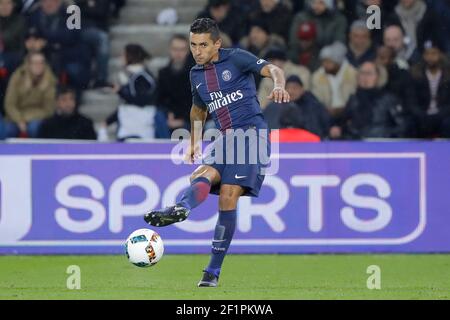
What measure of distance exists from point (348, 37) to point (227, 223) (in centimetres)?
623

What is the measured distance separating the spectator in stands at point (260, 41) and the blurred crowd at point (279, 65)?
2 cm

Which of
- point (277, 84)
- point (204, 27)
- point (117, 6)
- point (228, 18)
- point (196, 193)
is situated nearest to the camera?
point (277, 84)

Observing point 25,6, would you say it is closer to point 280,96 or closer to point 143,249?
point 143,249

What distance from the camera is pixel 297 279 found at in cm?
1005

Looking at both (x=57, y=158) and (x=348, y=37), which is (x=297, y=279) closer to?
(x=57, y=158)

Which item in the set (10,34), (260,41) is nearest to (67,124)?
(10,34)

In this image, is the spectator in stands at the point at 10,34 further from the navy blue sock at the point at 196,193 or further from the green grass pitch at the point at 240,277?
the navy blue sock at the point at 196,193

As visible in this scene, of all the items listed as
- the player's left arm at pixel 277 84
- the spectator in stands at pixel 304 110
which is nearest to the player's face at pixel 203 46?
the player's left arm at pixel 277 84

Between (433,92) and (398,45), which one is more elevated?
(398,45)

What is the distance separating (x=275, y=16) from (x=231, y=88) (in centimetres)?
573

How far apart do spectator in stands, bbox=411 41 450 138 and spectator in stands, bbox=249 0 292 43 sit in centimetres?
178

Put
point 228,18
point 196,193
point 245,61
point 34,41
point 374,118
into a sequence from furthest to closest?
1. point 34,41
2. point 228,18
3. point 374,118
4. point 245,61
5. point 196,193

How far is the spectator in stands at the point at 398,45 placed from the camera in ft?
48.1

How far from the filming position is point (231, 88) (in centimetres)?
938
